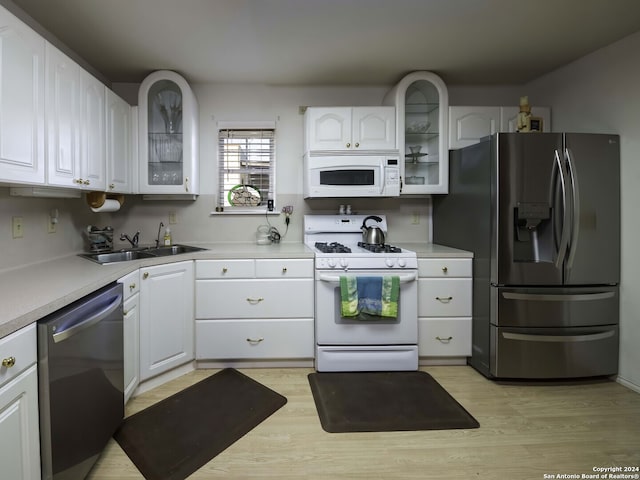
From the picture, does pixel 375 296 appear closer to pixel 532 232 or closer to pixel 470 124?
pixel 532 232

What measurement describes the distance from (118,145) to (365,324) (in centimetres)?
225

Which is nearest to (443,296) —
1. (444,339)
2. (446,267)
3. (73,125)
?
(446,267)

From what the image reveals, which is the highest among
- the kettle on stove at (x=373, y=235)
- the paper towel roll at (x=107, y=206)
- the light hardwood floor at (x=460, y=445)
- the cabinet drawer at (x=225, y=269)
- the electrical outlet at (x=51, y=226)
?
the paper towel roll at (x=107, y=206)

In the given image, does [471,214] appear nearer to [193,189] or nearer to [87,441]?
[193,189]

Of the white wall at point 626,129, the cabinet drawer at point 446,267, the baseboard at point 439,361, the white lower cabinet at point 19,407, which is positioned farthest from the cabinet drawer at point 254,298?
the white wall at point 626,129

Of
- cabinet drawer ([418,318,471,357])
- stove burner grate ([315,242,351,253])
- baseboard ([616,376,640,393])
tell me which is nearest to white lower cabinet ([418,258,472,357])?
cabinet drawer ([418,318,471,357])

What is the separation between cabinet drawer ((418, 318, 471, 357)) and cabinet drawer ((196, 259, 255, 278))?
53.5 inches

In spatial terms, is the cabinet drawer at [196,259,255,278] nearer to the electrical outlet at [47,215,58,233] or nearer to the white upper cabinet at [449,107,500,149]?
the electrical outlet at [47,215,58,233]

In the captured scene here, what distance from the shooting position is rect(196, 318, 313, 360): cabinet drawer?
240 centimetres

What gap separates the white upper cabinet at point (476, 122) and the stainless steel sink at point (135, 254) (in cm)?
234

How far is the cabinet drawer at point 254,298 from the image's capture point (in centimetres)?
238

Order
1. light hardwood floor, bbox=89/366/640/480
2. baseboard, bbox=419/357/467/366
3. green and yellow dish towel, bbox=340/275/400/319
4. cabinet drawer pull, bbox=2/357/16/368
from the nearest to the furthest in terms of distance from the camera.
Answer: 1. cabinet drawer pull, bbox=2/357/16/368
2. light hardwood floor, bbox=89/366/640/480
3. green and yellow dish towel, bbox=340/275/400/319
4. baseboard, bbox=419/357/467/366

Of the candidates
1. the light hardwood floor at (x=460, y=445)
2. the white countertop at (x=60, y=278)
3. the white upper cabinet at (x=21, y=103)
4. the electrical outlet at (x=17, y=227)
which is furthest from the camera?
the electrical outlet at (x=17, y=227)

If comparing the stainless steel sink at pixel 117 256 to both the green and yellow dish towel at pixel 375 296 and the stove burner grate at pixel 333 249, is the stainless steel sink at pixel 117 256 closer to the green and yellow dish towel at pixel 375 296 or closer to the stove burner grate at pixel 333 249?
the stove burner grate at pixel 333 249
